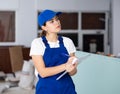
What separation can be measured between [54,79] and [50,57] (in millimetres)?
152

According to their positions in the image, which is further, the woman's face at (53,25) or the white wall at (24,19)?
the white wall at (24,19)

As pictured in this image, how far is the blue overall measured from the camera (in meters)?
1.98

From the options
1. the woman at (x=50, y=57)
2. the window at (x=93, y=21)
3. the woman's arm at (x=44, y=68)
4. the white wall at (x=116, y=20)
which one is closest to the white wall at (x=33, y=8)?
the white wall at (x=116, y=20)

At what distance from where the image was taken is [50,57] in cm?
199

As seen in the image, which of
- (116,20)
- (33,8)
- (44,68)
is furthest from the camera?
(116,20)

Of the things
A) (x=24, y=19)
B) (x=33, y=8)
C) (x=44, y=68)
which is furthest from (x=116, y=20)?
(x=44, y=68)

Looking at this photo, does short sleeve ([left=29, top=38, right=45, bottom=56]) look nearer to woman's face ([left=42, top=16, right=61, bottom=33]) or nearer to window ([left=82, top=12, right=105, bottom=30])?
woman's face ([left=42, top=16, right=61, bottom=33])

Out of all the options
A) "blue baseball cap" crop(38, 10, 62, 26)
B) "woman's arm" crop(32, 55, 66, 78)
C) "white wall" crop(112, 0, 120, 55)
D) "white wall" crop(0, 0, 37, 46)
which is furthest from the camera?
"white wall" crop(112, 0, 120, 55)

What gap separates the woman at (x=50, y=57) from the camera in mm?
1960

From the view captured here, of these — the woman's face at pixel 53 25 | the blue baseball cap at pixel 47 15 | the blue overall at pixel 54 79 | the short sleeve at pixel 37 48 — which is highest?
the blue baseball cap at pixel 47 15

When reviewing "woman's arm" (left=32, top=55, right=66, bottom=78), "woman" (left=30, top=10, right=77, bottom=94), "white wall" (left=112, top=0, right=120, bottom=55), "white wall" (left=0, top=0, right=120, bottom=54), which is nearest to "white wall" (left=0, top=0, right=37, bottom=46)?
"white wall" (left=0, top=0, right=120, bottom=54)

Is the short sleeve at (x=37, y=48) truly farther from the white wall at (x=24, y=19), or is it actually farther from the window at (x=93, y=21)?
the window at (x=93, y=21)

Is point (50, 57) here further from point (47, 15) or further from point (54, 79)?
point (47, 15)

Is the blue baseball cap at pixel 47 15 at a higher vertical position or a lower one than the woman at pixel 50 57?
higher
